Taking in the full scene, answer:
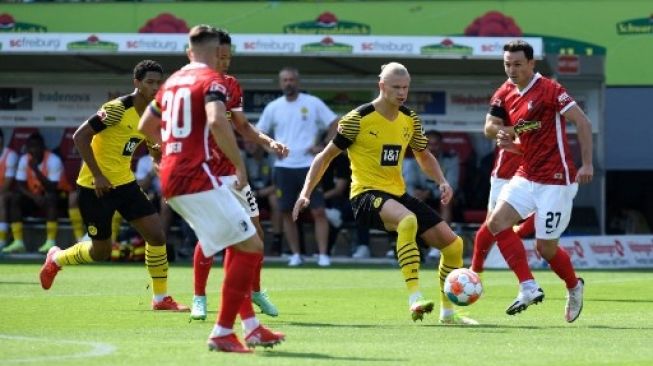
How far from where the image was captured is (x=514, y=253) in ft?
43.1

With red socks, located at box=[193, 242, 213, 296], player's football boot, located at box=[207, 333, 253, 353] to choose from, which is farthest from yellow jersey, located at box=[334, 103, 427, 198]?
player's football boot, located at box=[207, 333, 253, 353]

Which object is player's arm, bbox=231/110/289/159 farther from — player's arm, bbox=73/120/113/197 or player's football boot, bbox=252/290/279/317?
player's arm, bbox=73/120/113/197

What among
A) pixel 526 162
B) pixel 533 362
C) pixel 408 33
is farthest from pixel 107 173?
pixel 408 33

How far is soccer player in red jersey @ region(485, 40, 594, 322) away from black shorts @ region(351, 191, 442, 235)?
0.68m

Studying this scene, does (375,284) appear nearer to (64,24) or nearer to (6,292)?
(6,292)

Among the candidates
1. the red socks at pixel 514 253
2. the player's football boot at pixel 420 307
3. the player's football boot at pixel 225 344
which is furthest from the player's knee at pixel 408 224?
the player's football boot at pixel 225 344

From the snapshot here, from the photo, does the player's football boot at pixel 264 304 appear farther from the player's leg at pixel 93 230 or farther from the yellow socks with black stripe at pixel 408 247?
the player's leg at pixel 93 230

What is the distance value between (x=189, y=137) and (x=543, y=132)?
171 inches

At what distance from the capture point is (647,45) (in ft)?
87.4

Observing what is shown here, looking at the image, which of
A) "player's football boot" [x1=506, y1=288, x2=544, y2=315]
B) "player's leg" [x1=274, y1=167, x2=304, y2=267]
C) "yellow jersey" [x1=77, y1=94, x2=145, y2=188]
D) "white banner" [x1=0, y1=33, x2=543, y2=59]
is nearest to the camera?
"player's football boot" [x1=506, y1=288, x2=544, y2=315]

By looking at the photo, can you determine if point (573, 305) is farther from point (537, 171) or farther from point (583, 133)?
point (583, 133)

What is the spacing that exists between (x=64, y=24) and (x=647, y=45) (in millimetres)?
10647

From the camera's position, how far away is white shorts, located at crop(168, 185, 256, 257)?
976cm

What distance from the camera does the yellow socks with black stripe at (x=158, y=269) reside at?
552 inches
